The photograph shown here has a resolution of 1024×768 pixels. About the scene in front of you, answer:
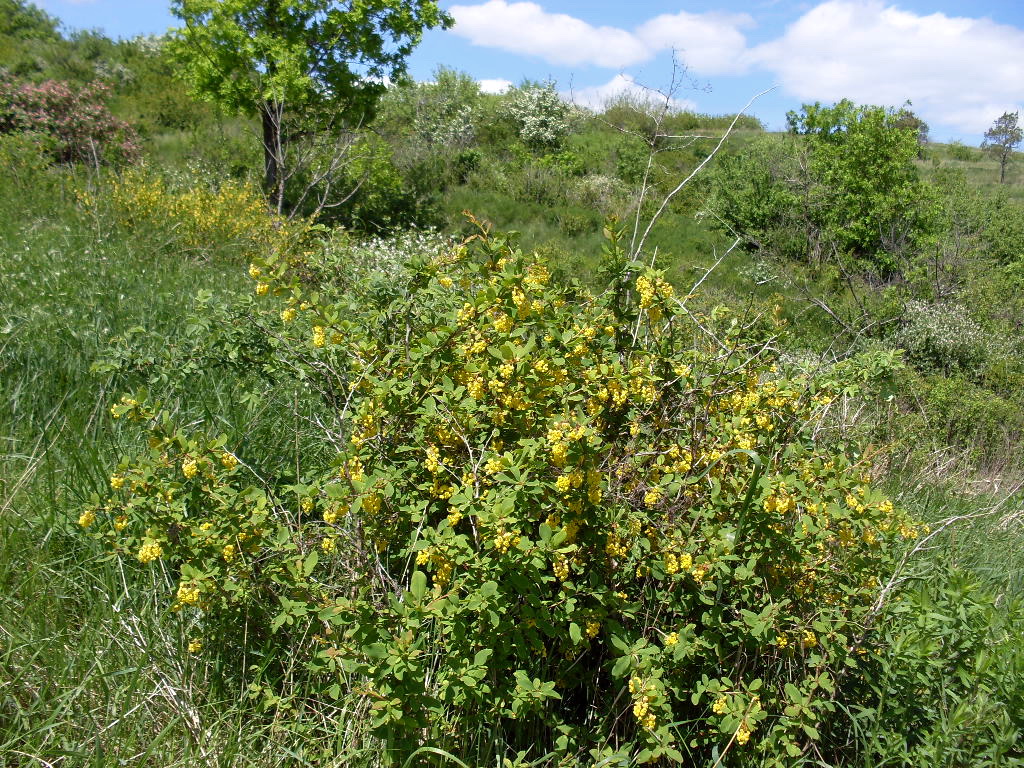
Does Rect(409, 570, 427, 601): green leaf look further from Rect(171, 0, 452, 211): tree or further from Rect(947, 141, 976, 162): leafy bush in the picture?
Rect(947, 141, 976, 162): leafy bush

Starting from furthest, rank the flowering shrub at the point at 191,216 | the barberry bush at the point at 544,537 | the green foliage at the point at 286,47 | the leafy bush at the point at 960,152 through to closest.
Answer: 1. the leafy bush at the point at 960,152
2. the green foliage at the point at 286,47
3. the flowering shrub at the point at 191,216
4. the barberry bush at the point at 544,537

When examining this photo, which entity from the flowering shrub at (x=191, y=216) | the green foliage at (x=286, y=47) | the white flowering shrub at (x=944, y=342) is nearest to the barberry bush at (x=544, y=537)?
the flowering shrub at (x=191, y=216)

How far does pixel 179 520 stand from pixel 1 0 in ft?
73.6

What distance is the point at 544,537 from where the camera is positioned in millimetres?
1536

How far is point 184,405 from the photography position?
289 centimetres

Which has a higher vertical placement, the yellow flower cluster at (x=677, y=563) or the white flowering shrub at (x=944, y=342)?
the white flowering shrub at (x=944, y=342)

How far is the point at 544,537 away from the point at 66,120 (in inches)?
539

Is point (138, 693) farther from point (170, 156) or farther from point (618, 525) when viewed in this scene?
point (170, 156)

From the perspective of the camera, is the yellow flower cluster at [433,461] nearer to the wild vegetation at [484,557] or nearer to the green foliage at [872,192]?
the wild vegetation at [484,557]

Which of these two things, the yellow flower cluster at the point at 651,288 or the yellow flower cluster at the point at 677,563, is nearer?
the yellow flower cluster at the point at 677,563

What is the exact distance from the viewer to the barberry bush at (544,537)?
1.61 m

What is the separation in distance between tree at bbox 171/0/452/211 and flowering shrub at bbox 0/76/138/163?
6.10 feet

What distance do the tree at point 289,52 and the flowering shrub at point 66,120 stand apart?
73.3 inches

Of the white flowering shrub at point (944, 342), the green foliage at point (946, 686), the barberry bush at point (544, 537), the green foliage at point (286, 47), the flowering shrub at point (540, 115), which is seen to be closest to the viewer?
the barberry bush at point (544, 537)
